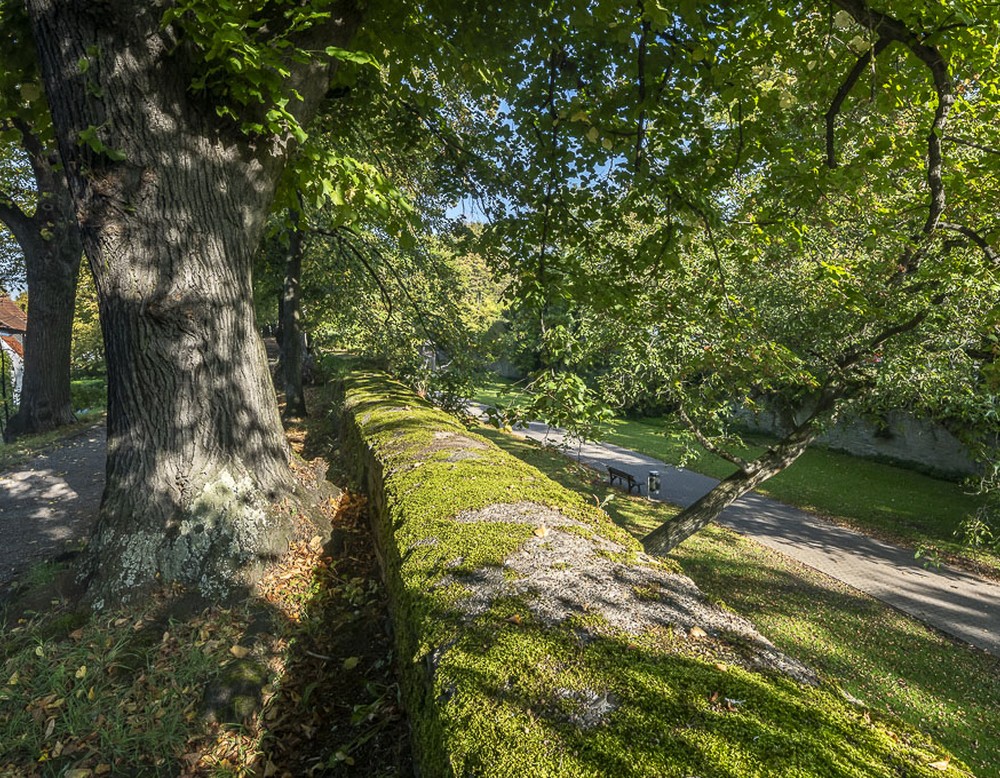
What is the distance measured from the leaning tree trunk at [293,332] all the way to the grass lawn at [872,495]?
431 cm

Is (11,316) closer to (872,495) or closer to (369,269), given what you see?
(369,269)

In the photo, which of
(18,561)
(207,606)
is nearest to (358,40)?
(207,606)

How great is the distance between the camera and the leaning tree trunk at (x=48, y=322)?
396 inches

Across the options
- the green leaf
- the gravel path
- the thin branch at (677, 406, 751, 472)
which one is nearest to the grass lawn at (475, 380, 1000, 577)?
the thin branch at (677, 406, 751, 472)

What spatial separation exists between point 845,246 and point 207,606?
27.8 ft

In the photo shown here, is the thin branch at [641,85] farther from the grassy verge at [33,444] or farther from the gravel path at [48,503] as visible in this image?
the grassy verge at [33,444]

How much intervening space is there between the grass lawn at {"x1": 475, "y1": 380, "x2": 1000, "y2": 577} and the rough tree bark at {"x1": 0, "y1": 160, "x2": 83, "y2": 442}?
9301 millimetres

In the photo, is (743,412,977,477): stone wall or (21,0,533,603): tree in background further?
(743,412,977,477): stone wall

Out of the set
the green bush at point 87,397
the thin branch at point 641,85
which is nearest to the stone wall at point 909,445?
the thin branch at point 641,85

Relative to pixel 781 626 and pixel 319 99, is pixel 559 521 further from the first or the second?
pixel 781 626

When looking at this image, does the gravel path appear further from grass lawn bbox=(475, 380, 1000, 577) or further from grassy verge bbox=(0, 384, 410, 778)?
grass lawn bbox=(475, 380, 1000, 577)

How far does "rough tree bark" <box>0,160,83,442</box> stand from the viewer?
9977 millimetres

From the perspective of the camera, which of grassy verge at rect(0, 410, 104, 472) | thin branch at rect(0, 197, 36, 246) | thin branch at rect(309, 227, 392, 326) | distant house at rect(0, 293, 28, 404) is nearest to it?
thin branch at rect(309, 227, 392, 326)

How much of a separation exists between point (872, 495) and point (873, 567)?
6.14m
